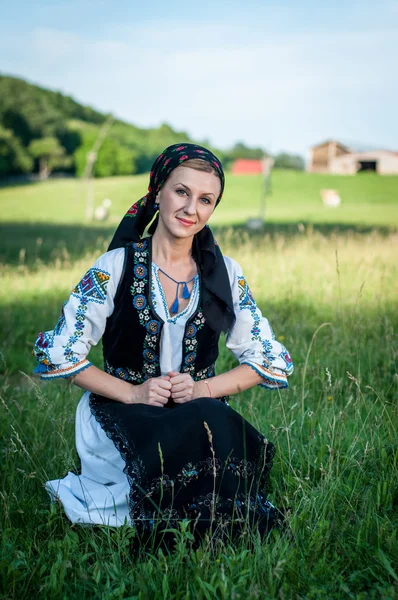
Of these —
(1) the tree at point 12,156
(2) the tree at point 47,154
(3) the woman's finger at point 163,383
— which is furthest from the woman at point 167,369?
(2) the tree at point 47,154

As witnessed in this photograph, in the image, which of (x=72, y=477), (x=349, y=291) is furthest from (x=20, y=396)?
(x=349, y=291)

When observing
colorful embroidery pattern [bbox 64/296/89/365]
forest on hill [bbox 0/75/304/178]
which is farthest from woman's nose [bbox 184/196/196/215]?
forest on hill [bbox 0/75/304/178]

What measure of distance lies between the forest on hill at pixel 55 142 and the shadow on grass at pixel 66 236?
33053 mm

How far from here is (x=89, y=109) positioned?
82.8 meters

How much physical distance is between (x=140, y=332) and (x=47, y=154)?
60.0m

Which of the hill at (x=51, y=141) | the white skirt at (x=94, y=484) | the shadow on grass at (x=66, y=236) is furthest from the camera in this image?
the hill at (x=51, y=141)

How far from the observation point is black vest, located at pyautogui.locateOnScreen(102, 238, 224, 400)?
93.6 inches

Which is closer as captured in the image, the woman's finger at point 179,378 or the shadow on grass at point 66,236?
the woman's finger at point 179,378

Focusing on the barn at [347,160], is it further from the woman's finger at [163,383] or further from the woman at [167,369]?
the woman's finger at [163,383]

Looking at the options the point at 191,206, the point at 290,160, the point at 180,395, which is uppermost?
the point at 290,160

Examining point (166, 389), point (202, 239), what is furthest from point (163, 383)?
point (202, 239)

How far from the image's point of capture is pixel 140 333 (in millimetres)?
2393

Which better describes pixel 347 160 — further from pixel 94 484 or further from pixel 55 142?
pixel 94 484

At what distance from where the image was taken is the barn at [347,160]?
5395 centimetres
